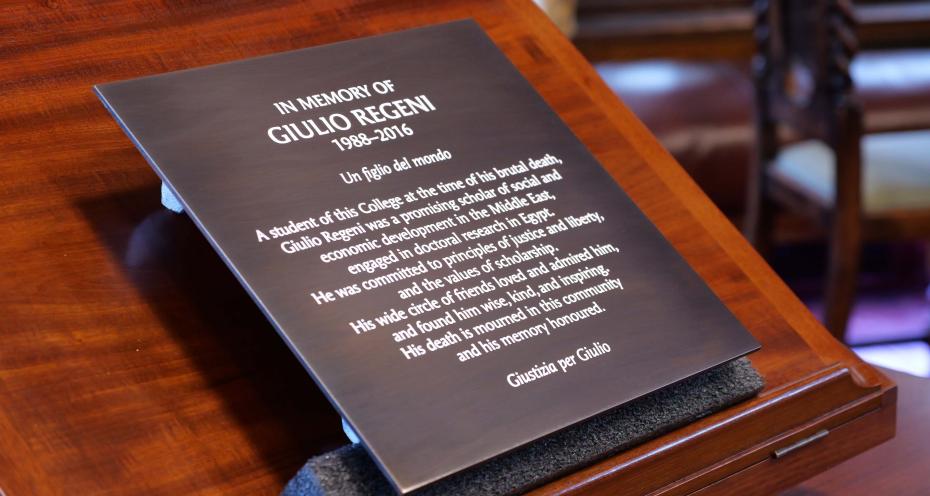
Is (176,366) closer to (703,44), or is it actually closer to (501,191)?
(501,191)

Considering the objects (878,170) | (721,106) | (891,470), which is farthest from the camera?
(721,106)

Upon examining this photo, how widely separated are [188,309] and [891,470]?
680 millimetres

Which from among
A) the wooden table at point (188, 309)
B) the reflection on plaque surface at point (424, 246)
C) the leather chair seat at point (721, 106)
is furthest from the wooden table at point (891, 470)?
the leather chair seat at point (721, 106)

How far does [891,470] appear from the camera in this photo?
1.15 m

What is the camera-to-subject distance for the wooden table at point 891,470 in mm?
1118

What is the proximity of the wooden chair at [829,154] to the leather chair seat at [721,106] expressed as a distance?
0.31 meters

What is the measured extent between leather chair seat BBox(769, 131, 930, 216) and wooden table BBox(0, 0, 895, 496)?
1463 millimetres

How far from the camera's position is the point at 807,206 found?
2.51 meters

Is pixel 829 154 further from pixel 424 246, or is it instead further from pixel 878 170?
pixel 424 246

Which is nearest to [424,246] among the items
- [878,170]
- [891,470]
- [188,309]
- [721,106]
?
[188,309]

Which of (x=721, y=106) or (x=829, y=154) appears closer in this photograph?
(x=829, y=154)

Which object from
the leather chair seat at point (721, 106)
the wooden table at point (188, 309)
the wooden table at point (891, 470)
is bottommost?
the leather chair seat at point (721, 106)

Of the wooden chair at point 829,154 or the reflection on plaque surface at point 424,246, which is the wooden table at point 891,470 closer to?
the reflection on plaque surface at point 424,246

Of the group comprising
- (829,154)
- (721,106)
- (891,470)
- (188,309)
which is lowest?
(721,106)
